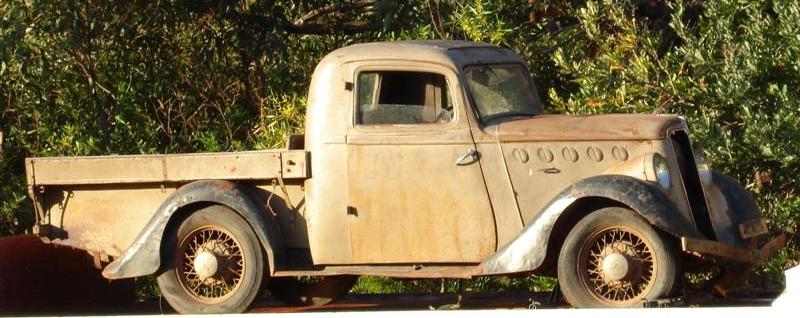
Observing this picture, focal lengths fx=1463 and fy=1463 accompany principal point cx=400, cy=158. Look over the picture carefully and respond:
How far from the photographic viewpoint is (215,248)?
819 centimetres

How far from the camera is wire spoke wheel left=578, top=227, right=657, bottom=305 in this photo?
7.38 m

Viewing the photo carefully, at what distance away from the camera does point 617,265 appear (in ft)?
24.2

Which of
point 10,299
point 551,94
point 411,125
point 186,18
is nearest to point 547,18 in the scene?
point 551,94

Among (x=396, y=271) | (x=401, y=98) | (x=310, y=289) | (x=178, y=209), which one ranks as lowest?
(x=310, y=289)

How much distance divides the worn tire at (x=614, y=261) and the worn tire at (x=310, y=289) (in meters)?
1.71

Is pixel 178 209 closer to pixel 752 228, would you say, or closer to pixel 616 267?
pixel 616 267

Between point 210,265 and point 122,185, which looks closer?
point 210,265

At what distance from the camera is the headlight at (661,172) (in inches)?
297

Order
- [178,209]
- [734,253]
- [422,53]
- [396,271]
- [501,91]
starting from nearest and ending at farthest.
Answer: [734,253], [396,271], [422,53], [178,209], [501,91]

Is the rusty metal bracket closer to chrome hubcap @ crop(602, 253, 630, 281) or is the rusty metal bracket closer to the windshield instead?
chrome hubcap @ crop(602, 253, 630, 281)

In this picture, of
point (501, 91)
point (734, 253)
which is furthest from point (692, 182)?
point (501, 91)

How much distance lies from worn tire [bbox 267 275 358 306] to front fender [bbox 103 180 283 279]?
0.69 m

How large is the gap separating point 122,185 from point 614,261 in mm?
2927

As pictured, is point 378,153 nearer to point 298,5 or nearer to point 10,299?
point 10,299
